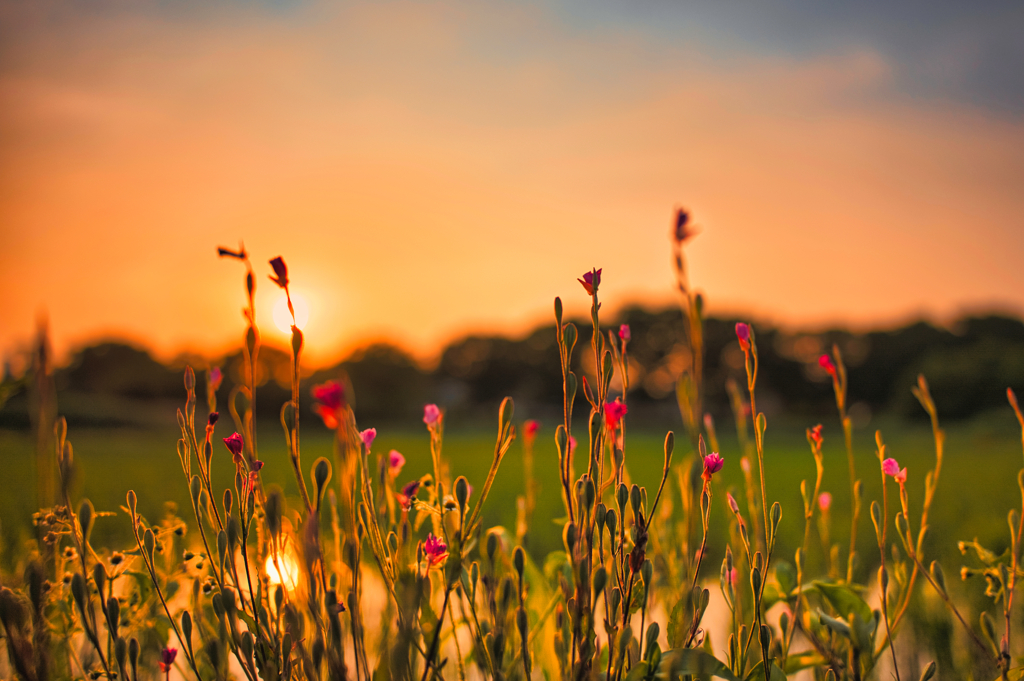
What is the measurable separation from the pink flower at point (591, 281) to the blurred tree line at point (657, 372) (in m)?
15.8

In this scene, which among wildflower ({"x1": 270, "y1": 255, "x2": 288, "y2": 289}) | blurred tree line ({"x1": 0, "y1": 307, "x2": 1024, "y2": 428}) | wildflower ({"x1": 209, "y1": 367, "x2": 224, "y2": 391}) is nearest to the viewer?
wildflower ({"x1": 270, "y1": 255, "x2": 288, "y2": 289})

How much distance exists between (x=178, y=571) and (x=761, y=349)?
25.1 meters

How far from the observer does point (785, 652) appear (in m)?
0.81

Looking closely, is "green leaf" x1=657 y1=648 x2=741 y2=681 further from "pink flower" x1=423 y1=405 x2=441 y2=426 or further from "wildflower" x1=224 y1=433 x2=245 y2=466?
"wildflower" x1=224 y1=433 x2=245 y2=466

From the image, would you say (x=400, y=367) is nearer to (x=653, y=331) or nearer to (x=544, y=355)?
(x=544, y=355)

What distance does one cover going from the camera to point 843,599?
2.91 ft

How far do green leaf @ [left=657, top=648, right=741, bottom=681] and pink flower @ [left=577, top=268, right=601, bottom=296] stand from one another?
1.17ft

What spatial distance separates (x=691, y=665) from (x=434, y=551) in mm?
336

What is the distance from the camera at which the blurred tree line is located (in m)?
16.1

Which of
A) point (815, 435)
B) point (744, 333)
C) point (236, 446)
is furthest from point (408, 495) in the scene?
point (815, 435)

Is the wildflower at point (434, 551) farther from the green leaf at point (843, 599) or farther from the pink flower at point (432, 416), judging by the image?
the green leaf at point (843, 599)

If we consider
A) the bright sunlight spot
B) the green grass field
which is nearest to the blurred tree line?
the green grass field

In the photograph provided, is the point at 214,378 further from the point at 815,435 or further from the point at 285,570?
the point at 815,435

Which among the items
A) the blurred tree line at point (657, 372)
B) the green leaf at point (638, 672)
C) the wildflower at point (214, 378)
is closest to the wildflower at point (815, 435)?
the green leaf at point (638, 672)
